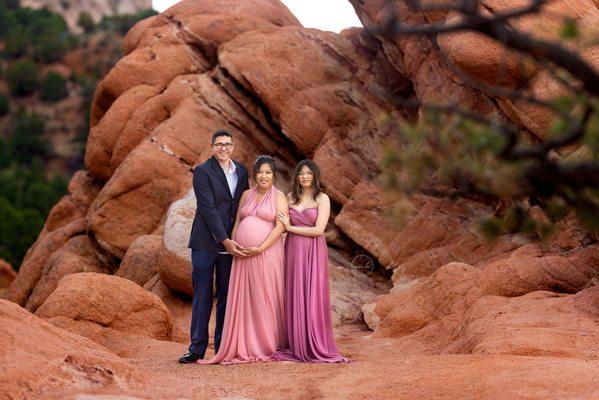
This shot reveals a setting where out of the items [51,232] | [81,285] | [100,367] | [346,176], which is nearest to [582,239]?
[346,176]

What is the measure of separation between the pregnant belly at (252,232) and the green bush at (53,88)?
55.2 metres

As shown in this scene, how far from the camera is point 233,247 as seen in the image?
984cm

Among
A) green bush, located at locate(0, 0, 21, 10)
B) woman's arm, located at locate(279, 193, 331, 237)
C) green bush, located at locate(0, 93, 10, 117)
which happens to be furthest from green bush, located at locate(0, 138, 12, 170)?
woman's arm, located at locate(279, 193, 331, 237)

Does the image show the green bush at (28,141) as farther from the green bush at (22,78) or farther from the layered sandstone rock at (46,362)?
the layered sandstone rock at (46,362)

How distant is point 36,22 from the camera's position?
244ft

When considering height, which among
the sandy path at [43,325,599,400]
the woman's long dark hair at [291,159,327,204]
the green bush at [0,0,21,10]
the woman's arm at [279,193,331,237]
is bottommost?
the sandy path at [43,325,599,400]

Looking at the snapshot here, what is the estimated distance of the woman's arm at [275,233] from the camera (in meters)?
9.87

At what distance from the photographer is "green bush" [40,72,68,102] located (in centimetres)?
6242

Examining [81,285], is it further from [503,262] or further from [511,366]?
[511,366]

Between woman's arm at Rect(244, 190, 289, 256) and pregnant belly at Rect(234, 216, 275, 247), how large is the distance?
0.16 ft

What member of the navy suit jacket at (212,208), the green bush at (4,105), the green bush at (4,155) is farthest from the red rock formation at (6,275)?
the green bush at (4,105)

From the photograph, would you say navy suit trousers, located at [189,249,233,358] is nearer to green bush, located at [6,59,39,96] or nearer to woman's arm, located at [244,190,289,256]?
woman's arm, located at [244,190,289,256]

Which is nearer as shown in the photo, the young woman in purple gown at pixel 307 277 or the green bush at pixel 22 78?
the young woman in purple gown at pixel 307 277

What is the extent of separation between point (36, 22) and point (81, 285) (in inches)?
2617
